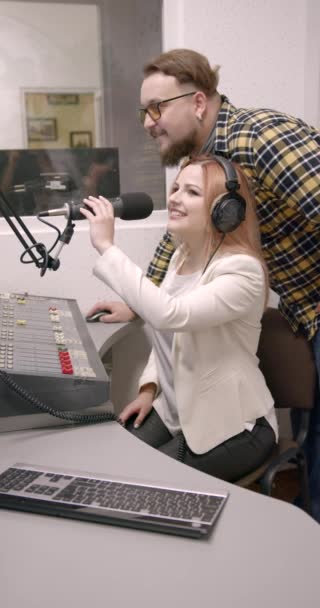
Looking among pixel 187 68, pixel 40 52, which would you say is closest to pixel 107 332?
pixel 187 68

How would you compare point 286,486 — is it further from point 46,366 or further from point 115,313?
point 46,366

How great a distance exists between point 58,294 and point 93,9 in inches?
38.1

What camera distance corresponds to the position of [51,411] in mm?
995

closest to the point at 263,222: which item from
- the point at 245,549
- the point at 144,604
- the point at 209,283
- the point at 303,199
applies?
the point at 303,199

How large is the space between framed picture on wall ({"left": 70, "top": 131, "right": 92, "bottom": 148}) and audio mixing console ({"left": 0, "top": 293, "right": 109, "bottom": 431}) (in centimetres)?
91

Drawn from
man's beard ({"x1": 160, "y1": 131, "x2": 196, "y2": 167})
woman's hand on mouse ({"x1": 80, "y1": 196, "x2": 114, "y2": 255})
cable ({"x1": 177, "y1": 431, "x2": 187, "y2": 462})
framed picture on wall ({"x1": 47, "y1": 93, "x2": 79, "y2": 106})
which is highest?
framed picture on wall ({"x1": 47, "y1": 93, "x2": 79, "y2": 106})

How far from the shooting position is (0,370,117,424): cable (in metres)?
0.98

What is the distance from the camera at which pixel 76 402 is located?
103 centimetres

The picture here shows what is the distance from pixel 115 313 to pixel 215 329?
1.75 feet

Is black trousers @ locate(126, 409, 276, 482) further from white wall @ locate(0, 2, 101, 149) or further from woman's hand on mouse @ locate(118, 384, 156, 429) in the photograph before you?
white wall @ locate(0, 2, 101, 149)

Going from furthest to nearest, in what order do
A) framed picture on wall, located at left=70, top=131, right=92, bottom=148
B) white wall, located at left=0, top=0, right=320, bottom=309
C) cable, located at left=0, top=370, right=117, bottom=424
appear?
framed picture on wall, located at left=70, top=131, right=92, bottom=148, white wall, located at left=0, top=0, right=320, bottom=309, cable, located at left=0, top=370, right=117, bottom=424

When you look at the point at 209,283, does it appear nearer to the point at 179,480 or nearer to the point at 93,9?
the point at 179,480

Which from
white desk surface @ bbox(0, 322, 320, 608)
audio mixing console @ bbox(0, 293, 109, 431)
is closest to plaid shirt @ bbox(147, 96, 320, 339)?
audio mixing console @ bbox(0, 293, 109, 431)

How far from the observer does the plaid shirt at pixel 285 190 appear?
1.37 metres
